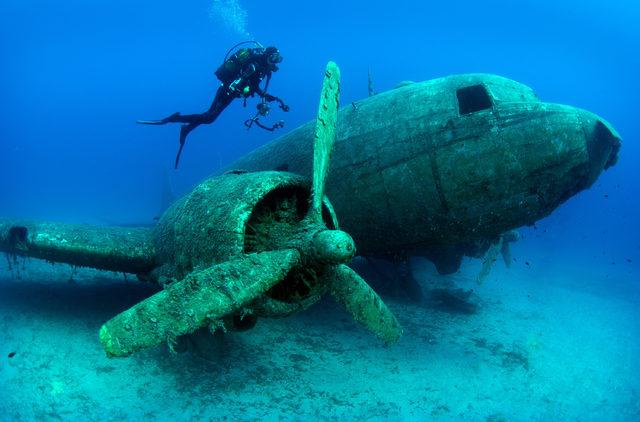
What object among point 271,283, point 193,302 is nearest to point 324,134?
point 271,283

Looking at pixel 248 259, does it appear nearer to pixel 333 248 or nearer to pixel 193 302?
pixel 193 302

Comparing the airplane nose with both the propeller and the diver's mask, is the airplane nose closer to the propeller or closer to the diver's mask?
the propeller

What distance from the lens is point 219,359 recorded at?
6.66 metres

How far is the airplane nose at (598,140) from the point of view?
6508 mm

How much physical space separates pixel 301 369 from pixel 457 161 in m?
4.67

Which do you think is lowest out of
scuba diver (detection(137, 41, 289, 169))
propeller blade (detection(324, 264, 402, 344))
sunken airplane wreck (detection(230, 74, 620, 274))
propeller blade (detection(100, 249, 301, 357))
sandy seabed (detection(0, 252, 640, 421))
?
sandy seabed (detection(0, 252, 640, 421))

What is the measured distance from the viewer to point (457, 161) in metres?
6.48

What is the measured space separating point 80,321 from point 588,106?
6215 inches

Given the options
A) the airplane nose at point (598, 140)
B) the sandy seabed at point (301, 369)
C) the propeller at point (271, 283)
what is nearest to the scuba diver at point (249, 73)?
the propeller at point (271, 283)

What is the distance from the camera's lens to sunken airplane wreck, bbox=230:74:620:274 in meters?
6.34

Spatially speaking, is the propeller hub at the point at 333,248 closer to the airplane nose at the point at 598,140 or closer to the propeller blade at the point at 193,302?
the propeller blade at the point at 193,302

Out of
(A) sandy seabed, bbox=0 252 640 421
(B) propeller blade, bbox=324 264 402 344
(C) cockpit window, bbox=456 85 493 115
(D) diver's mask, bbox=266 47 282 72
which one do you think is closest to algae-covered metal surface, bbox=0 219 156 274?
(A) sandy seabed, bbox=0 252 640 421

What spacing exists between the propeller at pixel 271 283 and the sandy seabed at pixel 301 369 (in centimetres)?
223

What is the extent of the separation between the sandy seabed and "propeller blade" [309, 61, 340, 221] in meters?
3.34
